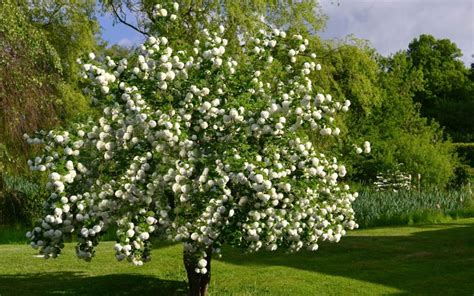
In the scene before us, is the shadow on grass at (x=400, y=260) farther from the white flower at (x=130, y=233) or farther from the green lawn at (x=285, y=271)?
the white flower at (x=130, y=233)

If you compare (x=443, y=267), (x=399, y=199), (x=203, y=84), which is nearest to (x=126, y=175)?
(x=203, y=84)

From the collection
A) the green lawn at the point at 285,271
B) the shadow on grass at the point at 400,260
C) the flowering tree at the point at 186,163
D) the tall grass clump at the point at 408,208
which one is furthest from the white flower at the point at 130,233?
the tall grass clump at the point at 408,208

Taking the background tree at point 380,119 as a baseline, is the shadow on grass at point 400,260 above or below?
below

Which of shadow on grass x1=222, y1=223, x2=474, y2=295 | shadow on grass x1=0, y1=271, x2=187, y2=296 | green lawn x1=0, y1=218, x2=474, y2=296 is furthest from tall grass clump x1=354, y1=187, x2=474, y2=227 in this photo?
shadow on grass x1=0, y1=271, x2=187, y2=296

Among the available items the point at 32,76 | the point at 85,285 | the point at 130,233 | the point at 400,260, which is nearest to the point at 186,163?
the point at 130,233

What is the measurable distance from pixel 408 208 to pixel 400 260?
7.90 meters

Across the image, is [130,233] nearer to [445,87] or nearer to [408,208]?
[408,208]

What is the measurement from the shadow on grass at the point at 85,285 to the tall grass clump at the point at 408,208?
10297 mm

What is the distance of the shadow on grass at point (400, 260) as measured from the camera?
41.7ft

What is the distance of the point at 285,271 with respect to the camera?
14.1 meters

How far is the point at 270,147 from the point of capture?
29.1ft

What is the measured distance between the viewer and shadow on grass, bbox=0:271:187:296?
40.8 feet

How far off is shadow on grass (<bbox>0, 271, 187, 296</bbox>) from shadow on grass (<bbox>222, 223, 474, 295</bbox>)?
271cm

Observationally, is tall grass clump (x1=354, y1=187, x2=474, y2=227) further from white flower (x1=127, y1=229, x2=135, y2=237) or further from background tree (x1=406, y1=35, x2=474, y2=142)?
background tree (x1=406, y1=35, x2=474, y2=142)
